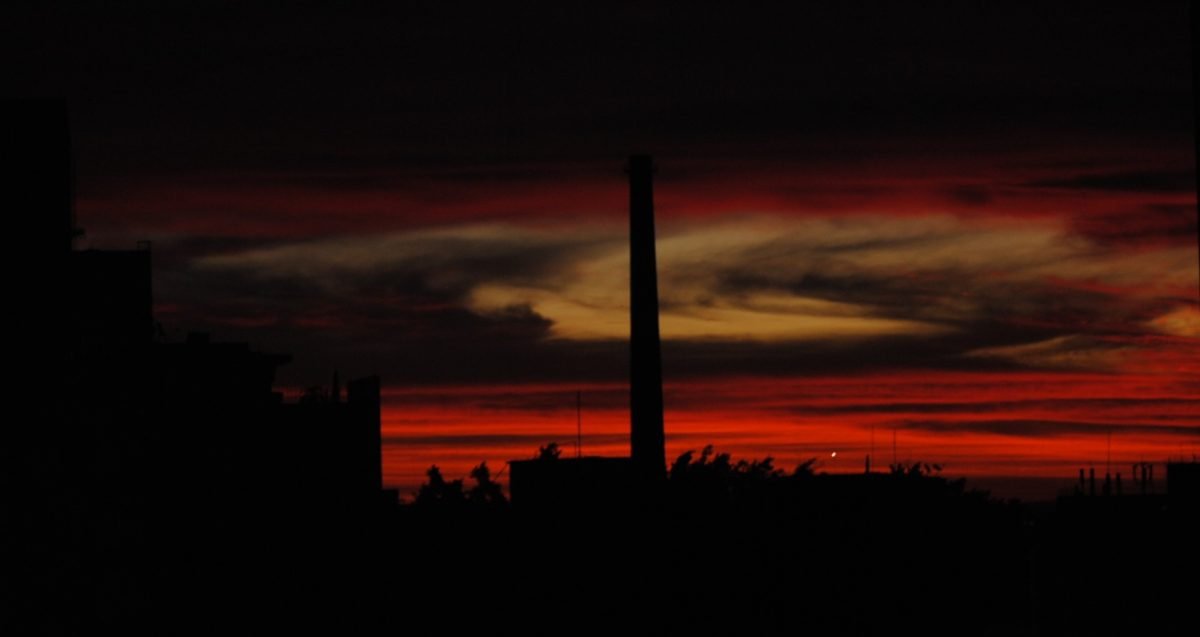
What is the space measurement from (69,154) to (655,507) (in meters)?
32.1

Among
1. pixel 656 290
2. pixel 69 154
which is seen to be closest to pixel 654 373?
pixel 656 290

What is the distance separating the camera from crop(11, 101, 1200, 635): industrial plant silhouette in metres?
39.8

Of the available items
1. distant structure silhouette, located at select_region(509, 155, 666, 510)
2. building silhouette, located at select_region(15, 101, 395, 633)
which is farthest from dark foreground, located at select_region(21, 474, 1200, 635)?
distant structure silhouette, located at select_region(509, 155, 666, 510)

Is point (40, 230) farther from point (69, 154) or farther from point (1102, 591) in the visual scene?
point (1102, 591)

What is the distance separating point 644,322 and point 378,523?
37.1 metres

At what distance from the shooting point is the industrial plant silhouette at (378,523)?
39.8 meters

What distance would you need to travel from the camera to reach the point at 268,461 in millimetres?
72812

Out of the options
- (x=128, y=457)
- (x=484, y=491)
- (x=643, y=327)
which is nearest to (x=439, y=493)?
(x=484, y=491)

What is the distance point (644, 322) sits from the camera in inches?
3007

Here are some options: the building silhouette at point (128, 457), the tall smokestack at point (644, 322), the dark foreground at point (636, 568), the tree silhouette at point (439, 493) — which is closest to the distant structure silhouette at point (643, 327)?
the tall smokestack at point (644, 322)

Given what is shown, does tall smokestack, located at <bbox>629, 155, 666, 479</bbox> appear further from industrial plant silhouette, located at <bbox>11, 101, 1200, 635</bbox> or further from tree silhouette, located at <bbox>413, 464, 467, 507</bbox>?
tree silhouette, located at <bbox>413, 464, 467, 507</bbox>

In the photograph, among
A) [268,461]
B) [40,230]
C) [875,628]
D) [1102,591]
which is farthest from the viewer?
[1102,591]

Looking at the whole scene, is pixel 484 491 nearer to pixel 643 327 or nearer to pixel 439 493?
pixel 439 493

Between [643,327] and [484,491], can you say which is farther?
[643,327]
